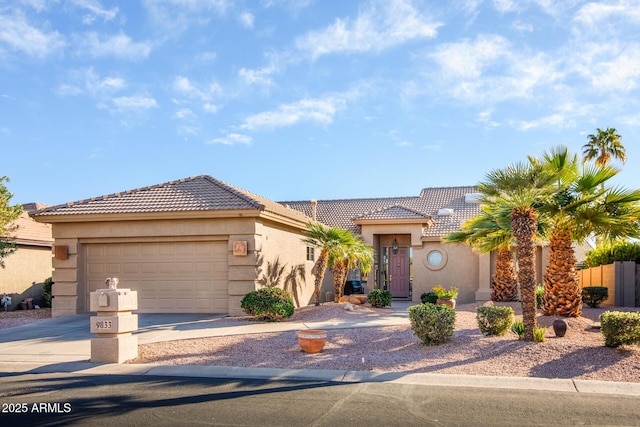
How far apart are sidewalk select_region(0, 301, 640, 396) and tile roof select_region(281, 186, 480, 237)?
9.82 metres

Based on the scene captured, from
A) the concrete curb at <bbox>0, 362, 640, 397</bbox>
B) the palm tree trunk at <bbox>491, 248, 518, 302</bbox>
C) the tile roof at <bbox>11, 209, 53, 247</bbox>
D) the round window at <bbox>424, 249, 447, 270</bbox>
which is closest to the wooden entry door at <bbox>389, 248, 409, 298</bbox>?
the round window at <bbox>424, 249, 447, 270</bbox>

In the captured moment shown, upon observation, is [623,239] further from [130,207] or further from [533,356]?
[130,207]

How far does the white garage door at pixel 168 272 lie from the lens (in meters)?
15.6

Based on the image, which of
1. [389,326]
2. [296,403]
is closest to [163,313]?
[389,326]

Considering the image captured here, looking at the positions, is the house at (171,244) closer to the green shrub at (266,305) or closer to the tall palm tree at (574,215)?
the green shrub at (266,305)

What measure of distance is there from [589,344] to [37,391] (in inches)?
382

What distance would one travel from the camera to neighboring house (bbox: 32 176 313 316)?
15078mm

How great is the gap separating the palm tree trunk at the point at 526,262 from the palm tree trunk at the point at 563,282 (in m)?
3.53

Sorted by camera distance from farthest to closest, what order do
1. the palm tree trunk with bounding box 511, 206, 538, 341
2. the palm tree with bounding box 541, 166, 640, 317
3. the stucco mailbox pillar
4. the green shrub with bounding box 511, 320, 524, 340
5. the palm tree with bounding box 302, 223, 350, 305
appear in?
the palm tree with bounding box 302, 223, 350, 305 → the palm tree with bounding box 541, 166, 640, 317 → the green shrub with bounding box 511, 320, 524, 340 → the palm tree trunk with bounding box 511, 206, 538, 341 → the stucco mailbox pillar

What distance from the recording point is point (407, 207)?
25.3 meters

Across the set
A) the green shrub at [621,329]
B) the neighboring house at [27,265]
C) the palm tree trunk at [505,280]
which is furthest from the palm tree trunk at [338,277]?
the neighboring house at [27,265]

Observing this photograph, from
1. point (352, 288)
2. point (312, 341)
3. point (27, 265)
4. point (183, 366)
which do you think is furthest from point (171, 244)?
point (352, 288)

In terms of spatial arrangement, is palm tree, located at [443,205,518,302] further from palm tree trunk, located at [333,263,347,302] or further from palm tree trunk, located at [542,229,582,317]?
palm tree trunk, located at [333,263,347,302]

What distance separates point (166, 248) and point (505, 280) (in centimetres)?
1179
